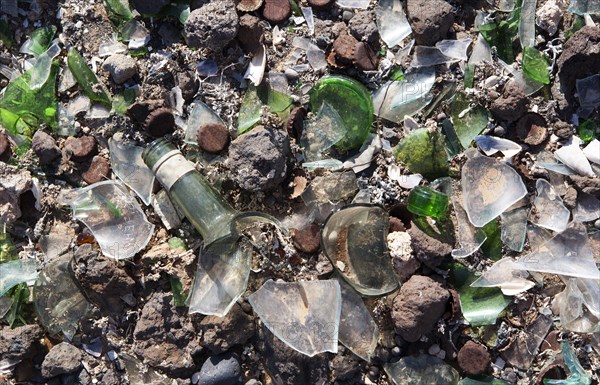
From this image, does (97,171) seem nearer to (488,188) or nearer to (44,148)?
(44,148)

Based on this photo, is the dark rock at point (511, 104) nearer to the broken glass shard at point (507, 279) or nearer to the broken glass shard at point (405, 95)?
the broken glass shard at point (405, 95)

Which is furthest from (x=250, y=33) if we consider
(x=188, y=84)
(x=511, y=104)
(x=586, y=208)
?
(x=586, y=208)

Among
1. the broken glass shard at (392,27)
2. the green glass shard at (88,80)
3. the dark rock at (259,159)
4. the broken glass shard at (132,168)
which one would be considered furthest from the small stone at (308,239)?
the green glass shard at (88,80)

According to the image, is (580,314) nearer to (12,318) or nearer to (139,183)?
(139,183)

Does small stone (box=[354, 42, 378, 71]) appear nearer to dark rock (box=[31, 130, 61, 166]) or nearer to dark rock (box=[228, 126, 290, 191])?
dark rock (box=[228, 126, 290, 191])

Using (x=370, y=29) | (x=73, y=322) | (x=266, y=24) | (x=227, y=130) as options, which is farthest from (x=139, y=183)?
(x=370, y=29)

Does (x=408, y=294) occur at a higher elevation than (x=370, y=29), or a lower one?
lower

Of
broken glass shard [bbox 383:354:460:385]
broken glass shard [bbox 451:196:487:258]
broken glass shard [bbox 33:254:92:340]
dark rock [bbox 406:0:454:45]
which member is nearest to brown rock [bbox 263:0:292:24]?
dark rock [bbox 406:0:454:45]
